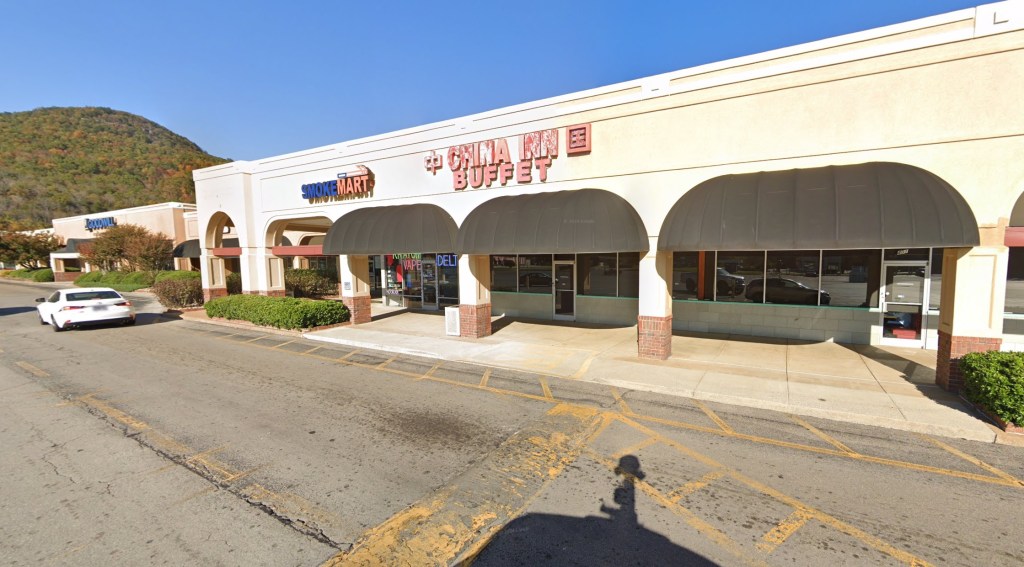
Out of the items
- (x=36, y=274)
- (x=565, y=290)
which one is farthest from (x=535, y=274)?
(x=36, y=274)

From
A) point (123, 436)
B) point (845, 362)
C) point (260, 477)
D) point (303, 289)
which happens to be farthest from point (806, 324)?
point (303, 289)

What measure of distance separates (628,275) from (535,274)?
3628 mm

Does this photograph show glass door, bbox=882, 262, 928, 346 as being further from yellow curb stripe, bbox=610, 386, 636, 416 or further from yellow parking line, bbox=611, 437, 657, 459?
yellow parking line, bbox=611, 437, 657, 459

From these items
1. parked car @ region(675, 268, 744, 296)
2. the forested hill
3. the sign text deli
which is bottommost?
parked car @ region(675, 268, 744, 296)

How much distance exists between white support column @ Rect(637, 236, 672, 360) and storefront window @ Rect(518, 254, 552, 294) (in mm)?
6116

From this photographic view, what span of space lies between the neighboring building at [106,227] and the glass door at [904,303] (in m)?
39.3

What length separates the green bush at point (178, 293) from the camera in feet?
66.1

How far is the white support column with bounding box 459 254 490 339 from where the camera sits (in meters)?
12.4

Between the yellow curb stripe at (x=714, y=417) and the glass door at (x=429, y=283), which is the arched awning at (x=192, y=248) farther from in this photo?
the yellow curb stripe at (x=714, y=417)

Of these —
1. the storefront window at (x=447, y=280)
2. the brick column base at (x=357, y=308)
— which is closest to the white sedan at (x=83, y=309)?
the brick column base at (x=357, y=308)

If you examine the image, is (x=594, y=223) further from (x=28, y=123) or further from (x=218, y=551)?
(x=28, y=123)

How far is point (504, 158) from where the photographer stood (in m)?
11.7

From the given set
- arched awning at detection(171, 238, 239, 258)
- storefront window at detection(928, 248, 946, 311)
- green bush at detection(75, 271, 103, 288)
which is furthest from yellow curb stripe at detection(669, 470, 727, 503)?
green bush at detection(75, 271, 103, 288)

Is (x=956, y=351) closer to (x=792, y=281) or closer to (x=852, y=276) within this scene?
(x=852, y=276)
